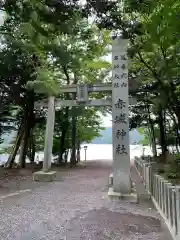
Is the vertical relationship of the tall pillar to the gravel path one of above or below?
above

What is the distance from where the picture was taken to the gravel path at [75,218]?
4.23 m

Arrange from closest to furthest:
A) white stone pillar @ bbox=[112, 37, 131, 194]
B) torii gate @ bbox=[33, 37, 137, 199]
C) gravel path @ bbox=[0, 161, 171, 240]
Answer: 1. gravel path @ bbox=[0, 161, 171, 240]
2. torii gate @ bbox=[33, 37, 137, 199]
3. white stone pillar @ bbox=[112, 37, 131, 194]

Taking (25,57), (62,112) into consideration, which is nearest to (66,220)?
(25,57)

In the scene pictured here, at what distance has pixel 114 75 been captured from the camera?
7.69 metres

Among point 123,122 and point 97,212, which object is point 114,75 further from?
point 97,212

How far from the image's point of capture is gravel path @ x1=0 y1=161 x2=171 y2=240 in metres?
4.23

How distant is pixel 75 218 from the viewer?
519cm

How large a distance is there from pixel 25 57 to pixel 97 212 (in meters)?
8.26

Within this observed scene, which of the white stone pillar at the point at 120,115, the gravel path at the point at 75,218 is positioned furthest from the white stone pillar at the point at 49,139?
the white stone pillar at the point at 120,115

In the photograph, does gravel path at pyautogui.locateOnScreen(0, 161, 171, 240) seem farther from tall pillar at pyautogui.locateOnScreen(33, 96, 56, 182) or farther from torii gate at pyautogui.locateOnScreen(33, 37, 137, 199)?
tall pillar at pyautogui.locateOnScreen(33, 96, 56, 182)

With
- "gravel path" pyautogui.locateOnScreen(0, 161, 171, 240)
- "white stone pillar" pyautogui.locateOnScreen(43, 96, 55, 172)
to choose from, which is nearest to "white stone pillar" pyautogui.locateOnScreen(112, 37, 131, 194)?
"gravel path" pyautogui.locateOnScreen(0, 161, 171, 240)

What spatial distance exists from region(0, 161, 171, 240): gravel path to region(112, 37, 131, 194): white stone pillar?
81cm

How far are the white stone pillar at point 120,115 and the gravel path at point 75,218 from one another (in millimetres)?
807

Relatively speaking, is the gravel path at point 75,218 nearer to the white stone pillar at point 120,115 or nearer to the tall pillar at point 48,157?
the white stone pillar at point 120,115
